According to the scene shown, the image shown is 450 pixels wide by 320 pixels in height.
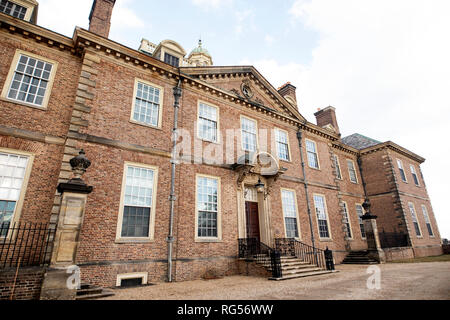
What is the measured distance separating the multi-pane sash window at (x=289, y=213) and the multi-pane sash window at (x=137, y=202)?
25.7ft

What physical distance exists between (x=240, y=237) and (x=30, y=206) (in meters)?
8.33

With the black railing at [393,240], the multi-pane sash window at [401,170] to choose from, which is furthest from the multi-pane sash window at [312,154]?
the multi-pane sash window at [401,170]

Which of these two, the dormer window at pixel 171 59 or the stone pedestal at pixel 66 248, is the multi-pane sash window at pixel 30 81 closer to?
the stone pedestal at pixel 66 248

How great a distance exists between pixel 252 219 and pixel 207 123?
566cm

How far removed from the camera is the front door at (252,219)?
12633 mm

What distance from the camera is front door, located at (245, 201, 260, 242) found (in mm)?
12633

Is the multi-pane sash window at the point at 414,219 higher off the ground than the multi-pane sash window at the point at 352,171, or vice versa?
the multi-pane sash window at the point at 352,171

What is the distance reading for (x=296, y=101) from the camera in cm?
1886

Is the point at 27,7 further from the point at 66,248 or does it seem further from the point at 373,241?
the point at 373,241

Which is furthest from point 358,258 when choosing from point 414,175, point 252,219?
point 414,175

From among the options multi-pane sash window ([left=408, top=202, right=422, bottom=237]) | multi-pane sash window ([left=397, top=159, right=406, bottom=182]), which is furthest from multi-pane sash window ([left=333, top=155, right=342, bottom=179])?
multi-pane sash window ([left=408, top=202, right=422, bottom=237])

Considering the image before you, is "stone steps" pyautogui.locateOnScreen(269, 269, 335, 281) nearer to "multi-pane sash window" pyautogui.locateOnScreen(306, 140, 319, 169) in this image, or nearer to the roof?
"multi-pane sash window" pyautogui.locateOnScreen(306, 140, 319, 169)

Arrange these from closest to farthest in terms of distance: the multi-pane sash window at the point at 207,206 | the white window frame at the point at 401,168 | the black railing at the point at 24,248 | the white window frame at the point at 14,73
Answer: the black railing at the point at 24,248
the white window frame at the point at 14,73
the multi-pane sash window at the point at 207,206
the white window frame at the point at 401,168
